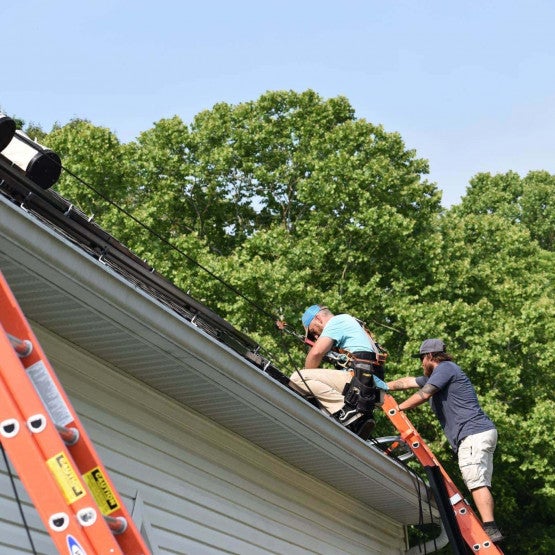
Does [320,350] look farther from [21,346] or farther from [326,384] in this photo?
[21,346]

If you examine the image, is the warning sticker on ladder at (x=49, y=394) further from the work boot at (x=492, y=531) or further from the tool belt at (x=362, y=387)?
the work boot at (x=492, y=531)

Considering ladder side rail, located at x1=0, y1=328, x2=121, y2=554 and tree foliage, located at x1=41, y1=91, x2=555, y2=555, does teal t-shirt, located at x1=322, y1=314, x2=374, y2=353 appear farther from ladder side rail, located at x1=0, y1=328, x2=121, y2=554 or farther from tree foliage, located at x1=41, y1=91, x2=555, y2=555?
tree foliage, located at x1=41, y1=91, x2=555, y2=555

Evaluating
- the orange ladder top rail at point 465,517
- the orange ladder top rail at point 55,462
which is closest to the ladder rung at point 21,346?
the orange ladder top rail at point 55,462

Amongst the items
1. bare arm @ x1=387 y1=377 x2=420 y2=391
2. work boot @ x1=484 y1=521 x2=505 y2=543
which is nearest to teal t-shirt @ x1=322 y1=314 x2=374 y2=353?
bare arm @ x1=387 y1=377 x2=420 y2=391

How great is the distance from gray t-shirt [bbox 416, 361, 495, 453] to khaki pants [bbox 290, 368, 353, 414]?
883mm

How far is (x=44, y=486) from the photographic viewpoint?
331cm

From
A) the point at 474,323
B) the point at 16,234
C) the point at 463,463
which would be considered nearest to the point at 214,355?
the point at 16,234

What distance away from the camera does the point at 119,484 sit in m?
5.86

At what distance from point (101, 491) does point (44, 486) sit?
0.75ft

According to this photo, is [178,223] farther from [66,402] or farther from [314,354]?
[66,402]

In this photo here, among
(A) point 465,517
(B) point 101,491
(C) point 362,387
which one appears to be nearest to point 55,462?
(B) point 101,491

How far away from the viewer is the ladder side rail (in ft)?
10.7

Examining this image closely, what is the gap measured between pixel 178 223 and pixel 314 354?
17629mm

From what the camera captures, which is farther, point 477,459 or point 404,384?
point 404,384
